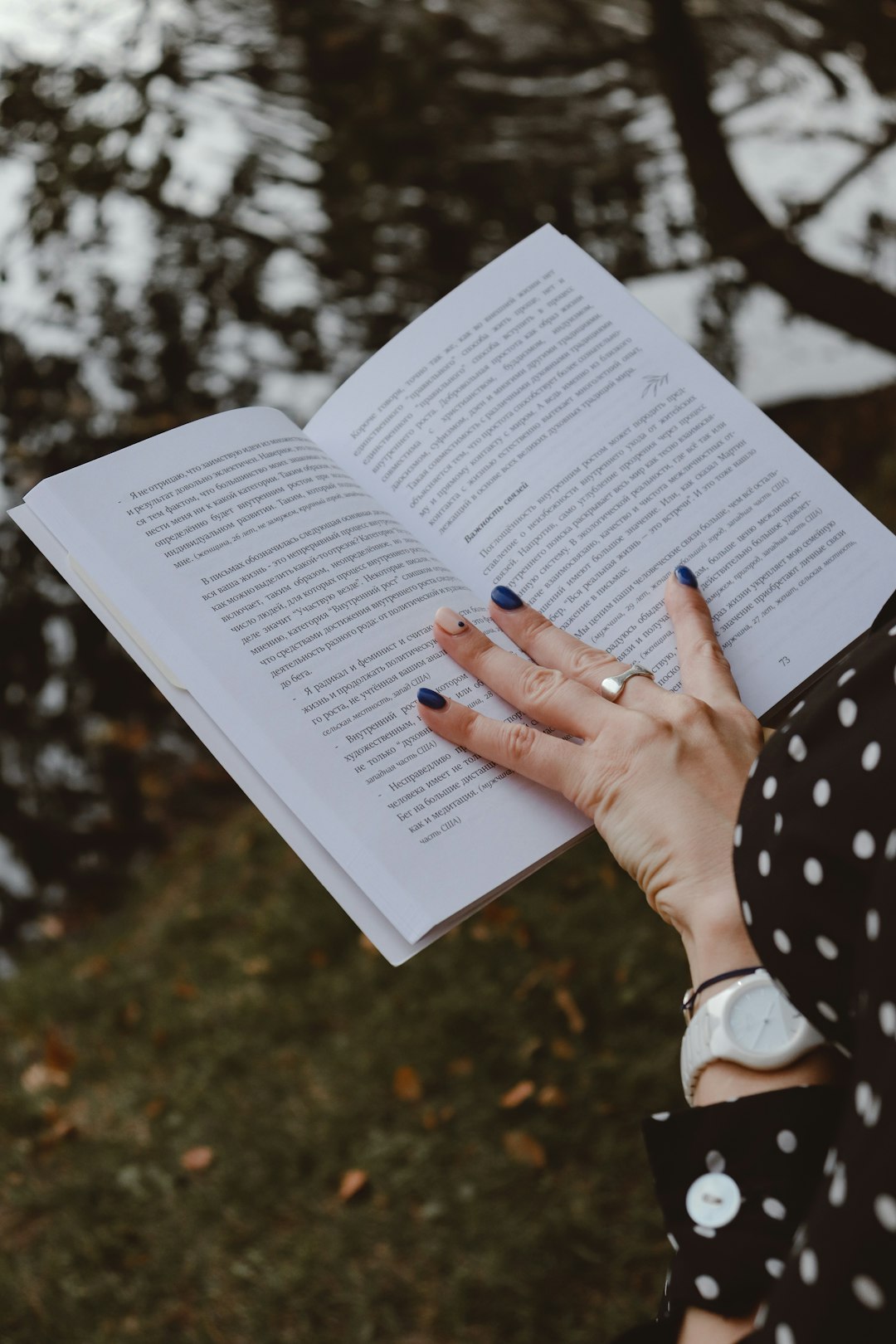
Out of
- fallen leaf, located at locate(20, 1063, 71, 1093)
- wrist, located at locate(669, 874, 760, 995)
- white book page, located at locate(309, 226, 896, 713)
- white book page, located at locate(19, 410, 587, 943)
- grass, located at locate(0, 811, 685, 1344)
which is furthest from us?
fallen leaf, located at locate(20, 1063, 71, 1093)

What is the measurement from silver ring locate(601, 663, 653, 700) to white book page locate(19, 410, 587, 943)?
0.15 metres

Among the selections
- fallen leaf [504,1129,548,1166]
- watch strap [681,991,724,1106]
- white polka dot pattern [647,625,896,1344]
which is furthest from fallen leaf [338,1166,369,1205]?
white polka dot pattern [647,625,896,1344]

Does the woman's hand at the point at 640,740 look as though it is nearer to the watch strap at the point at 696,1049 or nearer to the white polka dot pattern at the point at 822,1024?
the watch strap at the point at 696,1049

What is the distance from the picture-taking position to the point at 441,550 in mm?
1570

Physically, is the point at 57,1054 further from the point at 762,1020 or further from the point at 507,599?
the point at 762,1020

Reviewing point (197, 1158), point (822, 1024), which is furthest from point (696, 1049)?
point (197, 1158)

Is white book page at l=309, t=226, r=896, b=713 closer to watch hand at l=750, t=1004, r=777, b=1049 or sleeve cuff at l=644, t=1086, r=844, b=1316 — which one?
watch hand at l=750, t=1004, r=777, b=1049

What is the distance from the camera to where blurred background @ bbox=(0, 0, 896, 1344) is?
2.48 m

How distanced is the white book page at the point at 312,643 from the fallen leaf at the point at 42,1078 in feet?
7.35

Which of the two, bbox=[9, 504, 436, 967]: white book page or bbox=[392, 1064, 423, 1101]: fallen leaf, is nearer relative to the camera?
bbox=[9, 504, 436, 967]: white book page

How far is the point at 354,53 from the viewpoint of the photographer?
4629mm

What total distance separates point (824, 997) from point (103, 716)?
3.70 meters

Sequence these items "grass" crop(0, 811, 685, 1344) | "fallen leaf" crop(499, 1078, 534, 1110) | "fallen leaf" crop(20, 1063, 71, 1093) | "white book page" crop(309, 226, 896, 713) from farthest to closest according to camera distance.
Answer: "fallen leaf" crop(20, 1063, 71, 1093) < "fallen leaf" crop(499, 1078, 534, 1110) < "grass" crop(0, 811, 685, 1344) < "white book page" crop(309, 226, 896, 713)

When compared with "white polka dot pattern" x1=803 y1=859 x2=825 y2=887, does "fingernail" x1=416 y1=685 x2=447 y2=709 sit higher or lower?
lower
